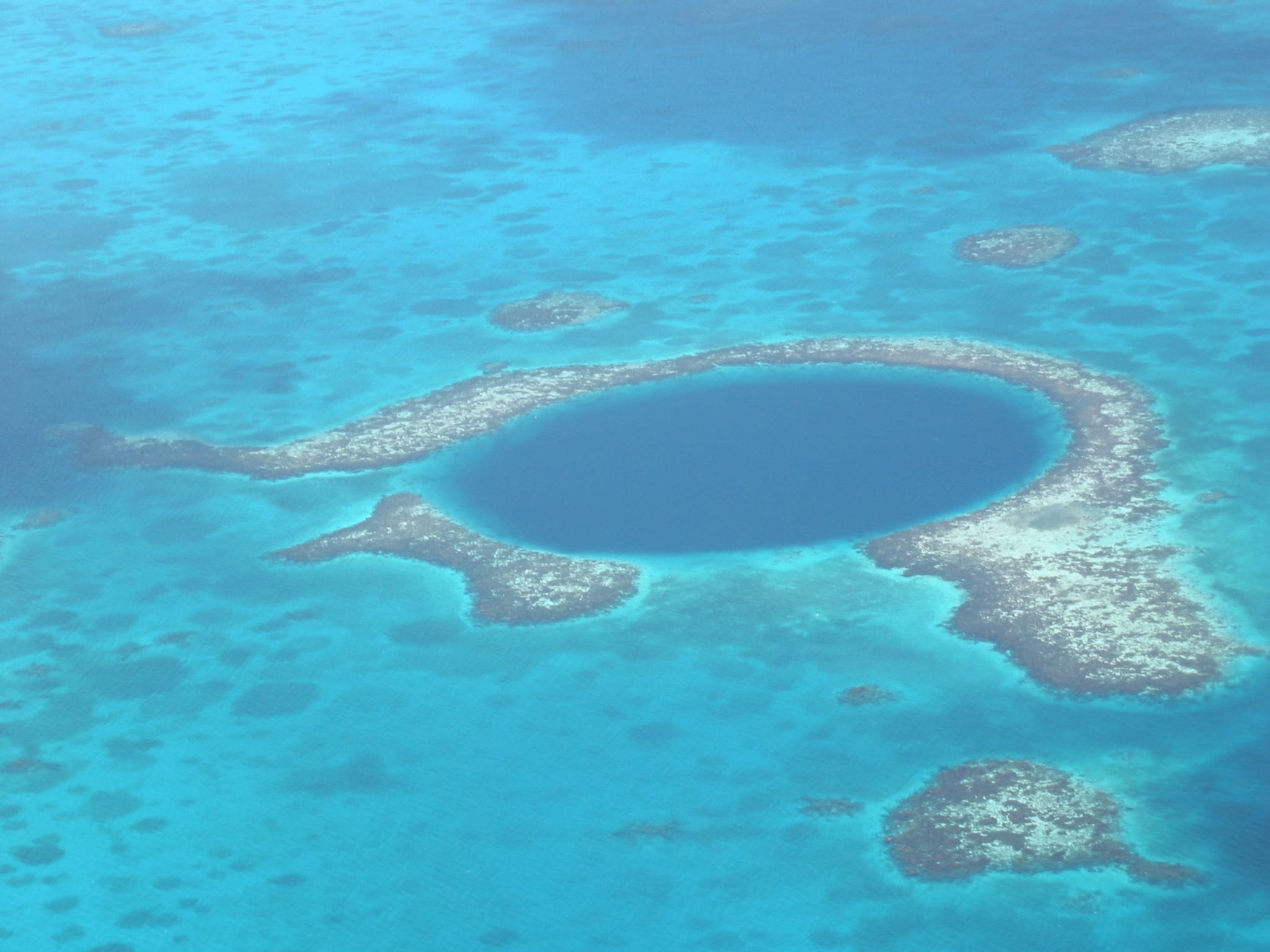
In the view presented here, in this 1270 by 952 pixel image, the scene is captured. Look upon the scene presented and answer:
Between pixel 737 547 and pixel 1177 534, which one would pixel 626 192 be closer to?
pixel 737 547

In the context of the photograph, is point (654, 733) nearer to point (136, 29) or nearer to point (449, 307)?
point (449, 307)

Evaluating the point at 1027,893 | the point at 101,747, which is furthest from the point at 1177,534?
the point at 101,747

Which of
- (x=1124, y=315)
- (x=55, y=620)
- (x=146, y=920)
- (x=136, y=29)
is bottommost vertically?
(x=146, y=920)

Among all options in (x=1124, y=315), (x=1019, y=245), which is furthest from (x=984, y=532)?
(x=1019, y=245)

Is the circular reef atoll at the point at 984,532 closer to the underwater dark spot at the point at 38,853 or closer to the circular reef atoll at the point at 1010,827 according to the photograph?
the circular reef atoll at the point at 1010,827

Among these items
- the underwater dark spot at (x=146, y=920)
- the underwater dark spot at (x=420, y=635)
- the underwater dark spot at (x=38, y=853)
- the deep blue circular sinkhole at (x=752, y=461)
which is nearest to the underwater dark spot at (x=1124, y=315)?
the deep blue circular sinkhole at (x=752, y=461)
